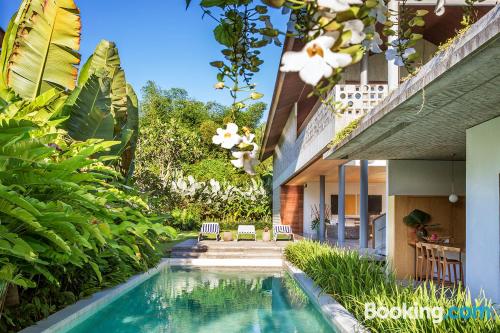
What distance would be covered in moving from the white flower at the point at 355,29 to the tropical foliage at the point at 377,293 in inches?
169

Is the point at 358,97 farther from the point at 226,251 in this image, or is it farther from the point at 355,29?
the point at 355,29

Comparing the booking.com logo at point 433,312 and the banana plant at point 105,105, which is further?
the banana plant at point 105,105

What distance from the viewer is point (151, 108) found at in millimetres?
53500

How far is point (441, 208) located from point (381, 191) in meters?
16.4

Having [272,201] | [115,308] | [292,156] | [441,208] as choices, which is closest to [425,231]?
[441,208]

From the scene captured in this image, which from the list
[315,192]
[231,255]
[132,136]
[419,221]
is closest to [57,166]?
[132,136]

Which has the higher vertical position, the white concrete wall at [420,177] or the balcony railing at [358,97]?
the balcony railing at [358,97]

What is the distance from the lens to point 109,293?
9148mm

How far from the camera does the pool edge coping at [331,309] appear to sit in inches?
251

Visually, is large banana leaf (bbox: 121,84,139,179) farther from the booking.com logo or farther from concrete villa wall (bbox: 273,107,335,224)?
the booking.com logo

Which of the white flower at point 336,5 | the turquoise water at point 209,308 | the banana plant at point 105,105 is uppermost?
the banana plant at point 105,105

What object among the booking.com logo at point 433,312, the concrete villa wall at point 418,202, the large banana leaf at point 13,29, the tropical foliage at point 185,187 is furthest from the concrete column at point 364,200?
the tropical foliage at point 185,187

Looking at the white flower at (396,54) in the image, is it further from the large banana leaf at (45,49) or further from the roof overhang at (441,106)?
the large banana leaf at (45,49)

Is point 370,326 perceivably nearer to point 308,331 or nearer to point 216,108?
point 308,331
